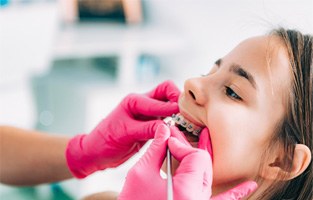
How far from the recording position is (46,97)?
332cm

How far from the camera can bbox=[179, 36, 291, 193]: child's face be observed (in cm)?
100

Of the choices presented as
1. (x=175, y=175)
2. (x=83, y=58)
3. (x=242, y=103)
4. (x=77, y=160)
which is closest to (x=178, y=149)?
(x=175, y=175)

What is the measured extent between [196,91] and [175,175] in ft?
0.58

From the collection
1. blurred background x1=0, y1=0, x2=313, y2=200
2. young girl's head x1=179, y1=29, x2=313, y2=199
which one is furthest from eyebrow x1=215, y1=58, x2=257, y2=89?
blurred background x1=0, y1=0, x2=313, y2=200

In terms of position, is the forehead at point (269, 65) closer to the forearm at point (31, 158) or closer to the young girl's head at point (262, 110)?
the young girl's head at point (262, 110)

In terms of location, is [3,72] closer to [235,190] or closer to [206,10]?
[206,10]

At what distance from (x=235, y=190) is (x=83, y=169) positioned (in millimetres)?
443

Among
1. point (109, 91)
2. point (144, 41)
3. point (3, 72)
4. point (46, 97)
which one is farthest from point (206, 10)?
point (46, 97)

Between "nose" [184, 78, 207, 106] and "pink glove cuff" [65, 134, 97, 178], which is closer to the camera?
"nose" [184, 78, 207, 106]

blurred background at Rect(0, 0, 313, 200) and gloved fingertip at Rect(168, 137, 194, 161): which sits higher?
gloved fingertip at Rect(168, 137, 194, 161)

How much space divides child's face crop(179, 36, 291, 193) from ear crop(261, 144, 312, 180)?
1.1 inches

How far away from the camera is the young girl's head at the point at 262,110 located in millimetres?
998

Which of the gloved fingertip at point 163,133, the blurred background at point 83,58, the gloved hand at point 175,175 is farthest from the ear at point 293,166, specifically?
the blurred background at point 83,58

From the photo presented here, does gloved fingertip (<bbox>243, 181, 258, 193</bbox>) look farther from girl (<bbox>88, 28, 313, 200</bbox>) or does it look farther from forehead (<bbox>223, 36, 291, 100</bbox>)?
forehead (<bbox>223, 36, 291, 100</bbox>)
